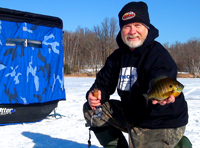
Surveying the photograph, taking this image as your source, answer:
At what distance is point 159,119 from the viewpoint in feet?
6.55

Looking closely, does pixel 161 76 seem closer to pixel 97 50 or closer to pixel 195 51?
pixel 97 50

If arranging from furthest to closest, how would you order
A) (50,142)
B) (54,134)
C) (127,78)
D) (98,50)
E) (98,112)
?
(98,50) → (54,134) → (50,142) → (98,112) → (127,78)

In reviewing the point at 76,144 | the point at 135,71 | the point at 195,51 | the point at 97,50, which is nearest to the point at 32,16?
the point at 76,144

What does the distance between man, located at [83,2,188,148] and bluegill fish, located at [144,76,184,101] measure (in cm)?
7

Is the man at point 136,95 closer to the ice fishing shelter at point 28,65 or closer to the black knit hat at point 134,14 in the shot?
the black knit hat at point 134,14

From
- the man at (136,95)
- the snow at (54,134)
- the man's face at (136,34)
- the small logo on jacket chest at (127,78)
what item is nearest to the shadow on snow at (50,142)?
the snow at (54,134)

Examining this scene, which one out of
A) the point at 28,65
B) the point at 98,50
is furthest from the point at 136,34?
the point at 98,50

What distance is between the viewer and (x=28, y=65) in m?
4.32

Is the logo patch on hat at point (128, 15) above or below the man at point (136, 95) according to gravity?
above

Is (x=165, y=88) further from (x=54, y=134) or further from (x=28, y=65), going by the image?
(x=28, y=65)

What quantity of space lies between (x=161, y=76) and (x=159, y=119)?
0.48 meters

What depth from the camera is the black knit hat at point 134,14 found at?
86.0 inches

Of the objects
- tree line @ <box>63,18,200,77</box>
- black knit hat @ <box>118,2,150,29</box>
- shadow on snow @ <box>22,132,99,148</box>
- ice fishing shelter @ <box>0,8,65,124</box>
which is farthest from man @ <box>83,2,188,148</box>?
tree line @ <box>63,18,200,77</box>

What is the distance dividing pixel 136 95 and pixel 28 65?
279cm
